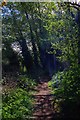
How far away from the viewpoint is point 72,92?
11.8ft

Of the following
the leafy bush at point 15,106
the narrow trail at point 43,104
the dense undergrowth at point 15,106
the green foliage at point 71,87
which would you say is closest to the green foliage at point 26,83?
the narrow trail at point 43,104

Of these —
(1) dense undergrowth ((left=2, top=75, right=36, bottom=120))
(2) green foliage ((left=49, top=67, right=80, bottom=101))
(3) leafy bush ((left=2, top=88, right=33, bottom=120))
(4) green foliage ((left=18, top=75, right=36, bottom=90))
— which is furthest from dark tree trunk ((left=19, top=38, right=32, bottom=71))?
(2) green foliage ((left=49, top=67, right=80, bottom=101))

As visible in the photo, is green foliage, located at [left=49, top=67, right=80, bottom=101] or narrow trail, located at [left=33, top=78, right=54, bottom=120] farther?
narrow trail, located at [left=33, top=78, right=54, bottom=120]

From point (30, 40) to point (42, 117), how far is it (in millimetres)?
3441

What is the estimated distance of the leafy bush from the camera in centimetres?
313

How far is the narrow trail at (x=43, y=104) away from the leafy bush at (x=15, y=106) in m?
0.14

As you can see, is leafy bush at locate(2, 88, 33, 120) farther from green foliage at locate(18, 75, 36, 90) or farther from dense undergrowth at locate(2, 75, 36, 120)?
green foliage at locate(18, 75, 36, 90)

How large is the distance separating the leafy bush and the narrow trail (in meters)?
0.14

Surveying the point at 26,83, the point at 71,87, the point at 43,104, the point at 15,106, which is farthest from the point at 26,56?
the point at 15,106

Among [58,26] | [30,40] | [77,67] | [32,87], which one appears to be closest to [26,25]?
[30,40]

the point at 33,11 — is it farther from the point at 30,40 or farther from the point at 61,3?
the point at 61,3

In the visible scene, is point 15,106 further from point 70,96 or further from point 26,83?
point 26,83

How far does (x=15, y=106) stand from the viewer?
11.1ft

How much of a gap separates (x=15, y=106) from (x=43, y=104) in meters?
0.95
